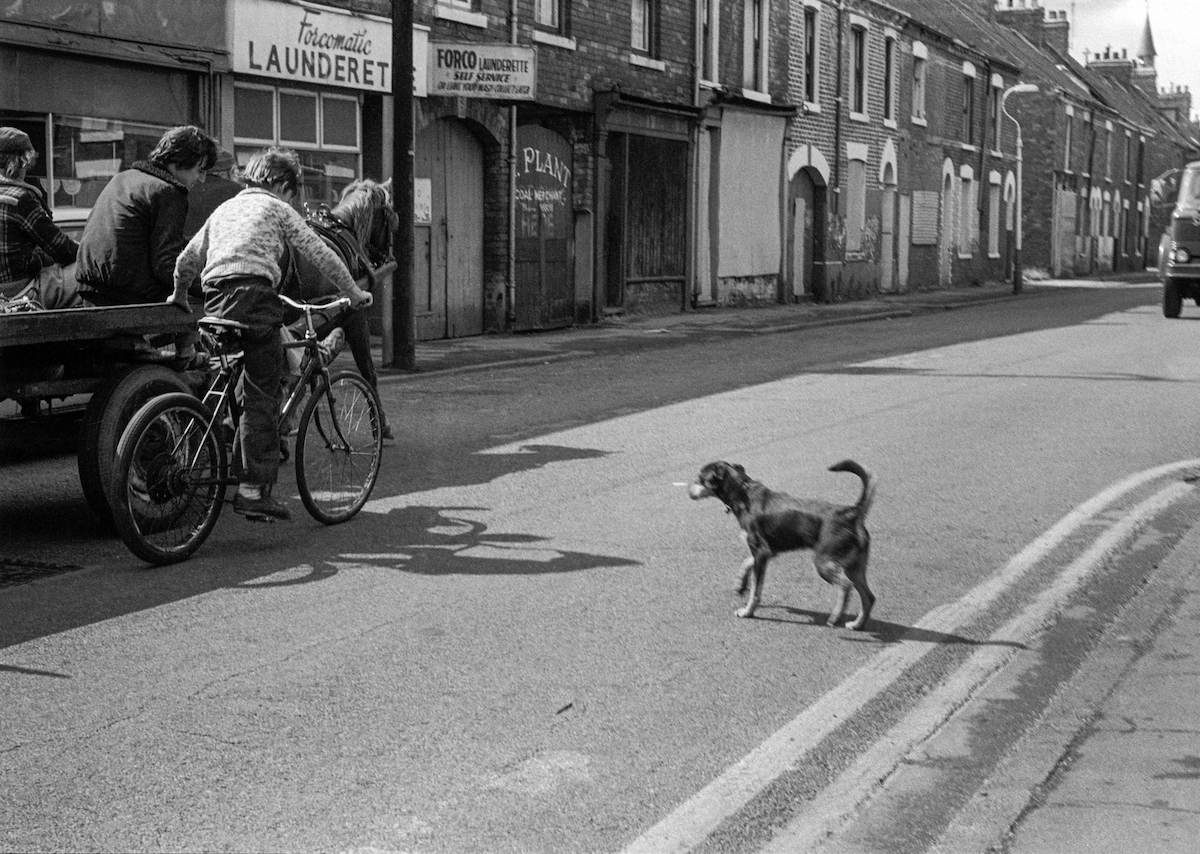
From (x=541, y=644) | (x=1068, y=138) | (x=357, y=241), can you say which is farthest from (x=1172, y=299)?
(x=1068, y=138)

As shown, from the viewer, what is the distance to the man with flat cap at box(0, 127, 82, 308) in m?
8.55

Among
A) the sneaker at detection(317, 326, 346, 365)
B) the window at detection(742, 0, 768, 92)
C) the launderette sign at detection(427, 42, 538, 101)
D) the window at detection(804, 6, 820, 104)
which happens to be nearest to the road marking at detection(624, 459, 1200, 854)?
the sneaker at detection(317, 326, 346, 365)

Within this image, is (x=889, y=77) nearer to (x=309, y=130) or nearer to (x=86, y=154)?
(x=309, y=130)

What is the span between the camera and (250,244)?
7.36 m

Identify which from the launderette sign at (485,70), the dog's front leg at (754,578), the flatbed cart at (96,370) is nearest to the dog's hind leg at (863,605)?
the dog's front leg at (754,578)

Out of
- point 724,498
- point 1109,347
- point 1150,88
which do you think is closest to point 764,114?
point 1109,347

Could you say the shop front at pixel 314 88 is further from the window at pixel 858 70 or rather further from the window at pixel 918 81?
the window at pixel 918 81

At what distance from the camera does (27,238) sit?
340 inches

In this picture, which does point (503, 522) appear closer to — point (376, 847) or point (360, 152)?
point (376, 847)

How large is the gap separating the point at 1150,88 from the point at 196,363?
10227 cm

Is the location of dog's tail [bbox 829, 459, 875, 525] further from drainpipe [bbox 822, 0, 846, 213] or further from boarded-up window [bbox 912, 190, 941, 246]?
boarded-up window [bbox 912, 190, 941, 246]

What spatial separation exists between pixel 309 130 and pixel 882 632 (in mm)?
13822

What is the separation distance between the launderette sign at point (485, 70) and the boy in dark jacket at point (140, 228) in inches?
434

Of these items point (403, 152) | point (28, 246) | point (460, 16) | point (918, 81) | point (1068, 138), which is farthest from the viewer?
point (1068, 138)
